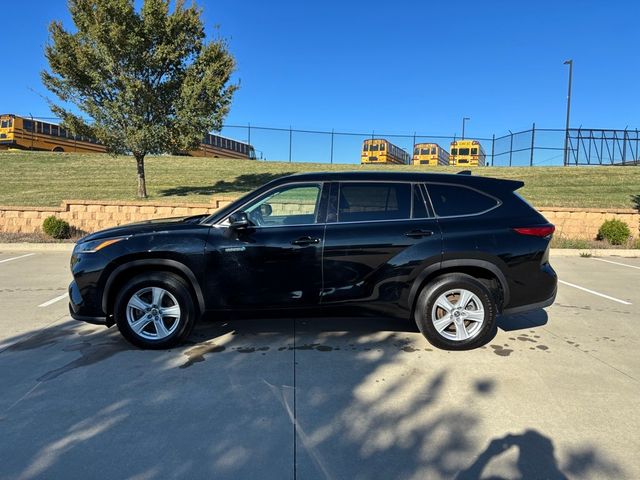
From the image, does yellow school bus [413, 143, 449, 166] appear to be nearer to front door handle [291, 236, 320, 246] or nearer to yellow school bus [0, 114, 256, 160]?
yellow school bus [0, 114, 256, 160]

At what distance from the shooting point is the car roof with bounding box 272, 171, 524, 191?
15.7 ft

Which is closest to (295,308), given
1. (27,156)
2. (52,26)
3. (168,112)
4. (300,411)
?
(300,411)

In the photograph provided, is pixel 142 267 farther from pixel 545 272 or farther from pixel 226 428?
pixel 545 272

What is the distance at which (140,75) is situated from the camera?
15391mm

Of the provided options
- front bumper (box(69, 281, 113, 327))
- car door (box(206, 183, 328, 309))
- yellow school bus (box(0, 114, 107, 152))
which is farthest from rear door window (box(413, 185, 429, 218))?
yellow school bus (box(0, 114, 107, 152))

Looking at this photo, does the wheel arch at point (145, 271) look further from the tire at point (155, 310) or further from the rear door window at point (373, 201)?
the rear door window at point (373, 201)

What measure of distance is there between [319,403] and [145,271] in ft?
7.16

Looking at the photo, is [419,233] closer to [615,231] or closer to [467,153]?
[615,231]

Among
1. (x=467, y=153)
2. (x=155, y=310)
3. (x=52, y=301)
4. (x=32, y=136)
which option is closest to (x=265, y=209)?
(x=155, y=310)

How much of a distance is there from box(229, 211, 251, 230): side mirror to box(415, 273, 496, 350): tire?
1.81 m

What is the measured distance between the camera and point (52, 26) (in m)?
15.0

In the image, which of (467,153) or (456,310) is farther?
(467,153)

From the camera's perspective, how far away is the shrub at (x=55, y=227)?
12.6m

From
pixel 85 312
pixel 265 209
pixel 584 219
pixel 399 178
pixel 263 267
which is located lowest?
pixel 85 312
